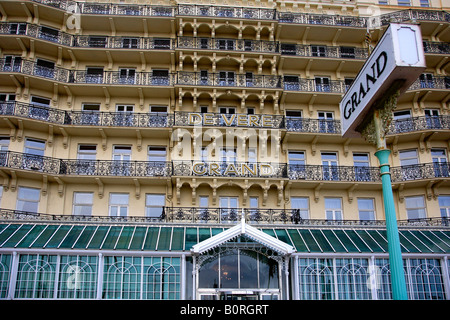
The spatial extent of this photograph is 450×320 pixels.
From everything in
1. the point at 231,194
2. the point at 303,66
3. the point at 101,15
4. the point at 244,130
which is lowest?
the point at 231,194

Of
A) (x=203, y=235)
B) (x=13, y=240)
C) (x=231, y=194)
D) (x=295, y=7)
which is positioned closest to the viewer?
(x=13, y=240)

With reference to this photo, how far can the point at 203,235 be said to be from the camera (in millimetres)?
21406

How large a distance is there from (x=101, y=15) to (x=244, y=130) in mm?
10509

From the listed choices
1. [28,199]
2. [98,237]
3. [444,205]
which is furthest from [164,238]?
[444,205]

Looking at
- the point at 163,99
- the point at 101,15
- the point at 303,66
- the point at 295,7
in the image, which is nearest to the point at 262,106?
the point at 303,66

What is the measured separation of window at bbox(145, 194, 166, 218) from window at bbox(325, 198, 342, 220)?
888 cm

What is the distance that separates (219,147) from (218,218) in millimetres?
4135

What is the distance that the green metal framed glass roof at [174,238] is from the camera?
19.9 metres

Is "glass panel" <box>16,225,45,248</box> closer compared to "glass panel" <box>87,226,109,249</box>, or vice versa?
"glass panel" <box>16,225,45,248</box>

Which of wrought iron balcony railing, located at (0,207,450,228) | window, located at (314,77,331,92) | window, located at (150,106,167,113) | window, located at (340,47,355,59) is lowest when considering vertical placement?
wrought iron balcony railing, located at (0,207,450,228)

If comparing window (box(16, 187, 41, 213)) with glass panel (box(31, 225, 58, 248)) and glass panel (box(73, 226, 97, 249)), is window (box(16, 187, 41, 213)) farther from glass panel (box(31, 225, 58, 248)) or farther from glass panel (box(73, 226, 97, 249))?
glass panel (box(73, 226, 97, 249))

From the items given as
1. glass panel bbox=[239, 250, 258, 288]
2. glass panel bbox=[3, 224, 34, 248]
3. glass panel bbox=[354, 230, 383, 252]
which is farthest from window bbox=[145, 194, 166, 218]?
glass panel bbox=[354, 230, 383, 252]

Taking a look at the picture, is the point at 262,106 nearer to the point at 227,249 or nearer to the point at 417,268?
the point at 227,249

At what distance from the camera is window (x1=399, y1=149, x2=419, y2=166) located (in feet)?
84.2
